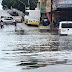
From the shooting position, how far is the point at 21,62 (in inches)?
551

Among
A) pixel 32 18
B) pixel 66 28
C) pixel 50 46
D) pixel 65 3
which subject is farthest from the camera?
pixel 32 18

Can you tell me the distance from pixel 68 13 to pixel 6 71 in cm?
5639

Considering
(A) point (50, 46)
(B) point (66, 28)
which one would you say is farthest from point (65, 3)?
(A) point (50, 46)

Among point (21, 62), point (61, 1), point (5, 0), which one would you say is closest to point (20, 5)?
point (5, 0)

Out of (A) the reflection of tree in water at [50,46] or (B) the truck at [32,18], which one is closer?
(A) the reflection of tree in water at [50,46]

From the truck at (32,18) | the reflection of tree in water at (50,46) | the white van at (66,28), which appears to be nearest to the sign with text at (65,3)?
the truck at (32,18)

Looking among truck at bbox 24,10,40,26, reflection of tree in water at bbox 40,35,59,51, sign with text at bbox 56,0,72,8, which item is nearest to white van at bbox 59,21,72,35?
reflection of tree in water at bbox 40,35,59,51

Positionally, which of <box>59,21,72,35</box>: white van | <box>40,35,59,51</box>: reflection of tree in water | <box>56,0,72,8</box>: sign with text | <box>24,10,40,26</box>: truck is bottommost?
<box>24,10,40,26</box>: truck

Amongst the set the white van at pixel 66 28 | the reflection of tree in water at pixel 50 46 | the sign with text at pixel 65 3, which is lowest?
the white van at pixel 66 28

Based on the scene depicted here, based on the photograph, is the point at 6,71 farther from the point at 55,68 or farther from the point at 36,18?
the point at 36,18

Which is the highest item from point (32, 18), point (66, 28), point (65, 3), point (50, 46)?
point (65, 3)

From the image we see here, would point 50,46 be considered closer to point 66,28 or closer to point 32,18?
point 66,28

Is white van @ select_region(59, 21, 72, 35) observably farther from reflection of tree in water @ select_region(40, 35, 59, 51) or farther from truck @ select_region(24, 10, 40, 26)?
truck @ select_region(24, 10, 40, 26)

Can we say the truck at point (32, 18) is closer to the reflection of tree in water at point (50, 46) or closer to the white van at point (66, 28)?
the white van at point (66, 28)
